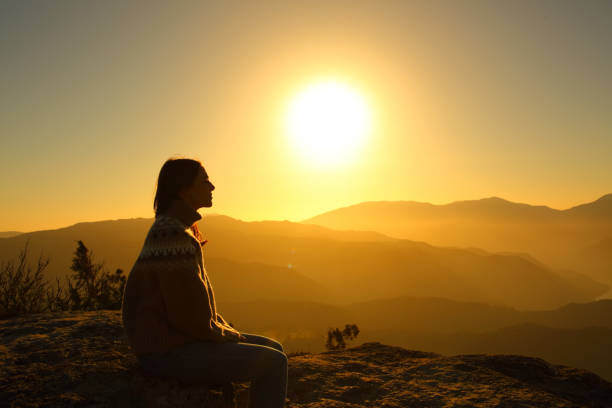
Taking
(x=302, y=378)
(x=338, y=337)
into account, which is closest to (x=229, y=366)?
(x=302, y=378)

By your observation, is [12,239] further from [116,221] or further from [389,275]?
[389,275]

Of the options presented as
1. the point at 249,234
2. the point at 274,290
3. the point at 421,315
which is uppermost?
the point at 249,234

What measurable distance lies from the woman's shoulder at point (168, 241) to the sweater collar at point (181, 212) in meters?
0.13

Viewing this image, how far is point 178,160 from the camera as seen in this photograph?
2.85m

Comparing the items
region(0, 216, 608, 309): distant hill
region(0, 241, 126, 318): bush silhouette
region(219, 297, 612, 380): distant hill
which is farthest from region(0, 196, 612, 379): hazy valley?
region(0, 241, 126, 318): bush silhouette

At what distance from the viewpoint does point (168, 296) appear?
234cm

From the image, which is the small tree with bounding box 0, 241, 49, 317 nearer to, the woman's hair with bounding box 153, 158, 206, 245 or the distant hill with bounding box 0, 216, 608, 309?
the woman's hair with bounding box 153, 158, 206, 245

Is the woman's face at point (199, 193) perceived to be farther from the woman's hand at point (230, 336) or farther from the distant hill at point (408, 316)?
the distant hill at point (408, 316)

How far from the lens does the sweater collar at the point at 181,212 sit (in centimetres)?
268

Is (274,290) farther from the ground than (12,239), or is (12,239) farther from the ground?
(12,239)

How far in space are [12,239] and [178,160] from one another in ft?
511

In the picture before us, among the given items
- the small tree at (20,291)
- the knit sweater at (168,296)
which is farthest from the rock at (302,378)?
the small tree at (20,291)

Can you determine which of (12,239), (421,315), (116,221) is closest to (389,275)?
(421,315)

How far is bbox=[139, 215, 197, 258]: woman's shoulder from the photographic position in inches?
94.9
